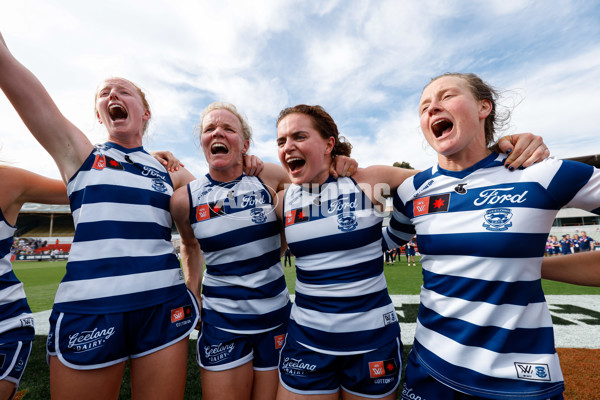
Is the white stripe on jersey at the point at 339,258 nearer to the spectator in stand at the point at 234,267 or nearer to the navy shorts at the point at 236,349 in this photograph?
the spectator in stand at the point at 234,267

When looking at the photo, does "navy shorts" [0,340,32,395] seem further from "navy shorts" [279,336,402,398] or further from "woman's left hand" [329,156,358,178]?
"woman's left hand" [329,156,358,178]

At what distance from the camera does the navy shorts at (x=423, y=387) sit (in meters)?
1.53

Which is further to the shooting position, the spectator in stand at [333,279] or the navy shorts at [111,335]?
the spectator in stand at [333,279]

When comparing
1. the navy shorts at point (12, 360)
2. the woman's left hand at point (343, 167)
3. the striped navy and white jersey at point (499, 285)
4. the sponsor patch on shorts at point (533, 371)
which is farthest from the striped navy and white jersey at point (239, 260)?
the sponsor patch on shorts at point (533, 371)

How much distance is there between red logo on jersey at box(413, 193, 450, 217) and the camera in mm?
1744

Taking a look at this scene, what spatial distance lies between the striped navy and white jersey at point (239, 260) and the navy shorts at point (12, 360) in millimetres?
1181

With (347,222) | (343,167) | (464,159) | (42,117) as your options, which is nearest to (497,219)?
(464,159)

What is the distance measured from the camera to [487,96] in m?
1.86

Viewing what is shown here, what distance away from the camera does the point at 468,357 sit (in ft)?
4.89

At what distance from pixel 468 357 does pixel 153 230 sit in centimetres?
206

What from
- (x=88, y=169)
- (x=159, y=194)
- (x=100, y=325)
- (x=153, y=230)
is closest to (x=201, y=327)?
(x=100, y=325)

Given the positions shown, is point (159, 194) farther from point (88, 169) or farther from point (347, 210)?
point (347, 210)

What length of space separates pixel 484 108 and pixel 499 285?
43.5 inches

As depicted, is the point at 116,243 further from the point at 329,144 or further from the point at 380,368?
the point at 380,368
